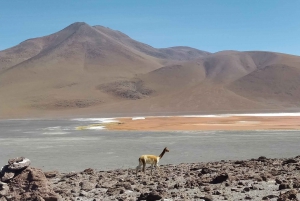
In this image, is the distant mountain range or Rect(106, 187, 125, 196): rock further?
the distant mountain range

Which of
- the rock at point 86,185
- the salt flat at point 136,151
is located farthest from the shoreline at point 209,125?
the rock at point 86,185

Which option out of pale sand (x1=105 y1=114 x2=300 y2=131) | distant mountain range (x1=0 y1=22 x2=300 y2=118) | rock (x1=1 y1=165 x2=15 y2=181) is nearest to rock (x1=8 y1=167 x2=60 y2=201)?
rock (x1=1 y1=165 x2=15 y2=181)

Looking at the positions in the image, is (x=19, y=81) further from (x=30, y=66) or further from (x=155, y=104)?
(x=155, y=104)

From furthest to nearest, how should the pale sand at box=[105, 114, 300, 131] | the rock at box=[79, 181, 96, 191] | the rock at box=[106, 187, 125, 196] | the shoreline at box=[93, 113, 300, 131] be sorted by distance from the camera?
the pale sand at box=[105, 114, 300, 131] → the shoreline at box=[93, 113, 300, 131] → the rock at box=[79, 181, 96, 191] → the rock at box=[106, 187, 125, 196]

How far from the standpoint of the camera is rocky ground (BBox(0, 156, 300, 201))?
10695mm

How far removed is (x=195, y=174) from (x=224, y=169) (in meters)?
1.32

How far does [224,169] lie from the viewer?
15.1 meters

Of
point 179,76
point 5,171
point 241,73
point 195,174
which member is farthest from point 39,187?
point 241,73

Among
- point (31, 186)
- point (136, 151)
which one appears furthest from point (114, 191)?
point (136, 151)

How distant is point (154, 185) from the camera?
1270 cm

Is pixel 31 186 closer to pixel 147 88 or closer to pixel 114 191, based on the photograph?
pixel 114 191

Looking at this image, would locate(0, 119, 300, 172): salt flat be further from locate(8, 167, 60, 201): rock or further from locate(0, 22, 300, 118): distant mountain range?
locate(0, 22, 300, 118): distant mountain range

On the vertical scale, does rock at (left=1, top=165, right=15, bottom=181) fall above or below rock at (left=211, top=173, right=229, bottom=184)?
above

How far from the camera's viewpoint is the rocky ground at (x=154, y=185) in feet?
35.1
